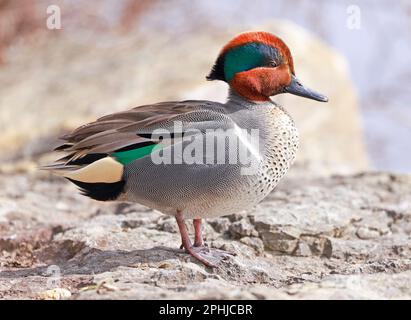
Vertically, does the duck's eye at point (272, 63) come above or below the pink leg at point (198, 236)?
above

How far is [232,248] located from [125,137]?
0.73 m

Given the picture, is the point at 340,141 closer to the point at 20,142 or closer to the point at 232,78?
the point at 20,142

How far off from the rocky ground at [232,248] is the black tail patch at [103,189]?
0.27 metres

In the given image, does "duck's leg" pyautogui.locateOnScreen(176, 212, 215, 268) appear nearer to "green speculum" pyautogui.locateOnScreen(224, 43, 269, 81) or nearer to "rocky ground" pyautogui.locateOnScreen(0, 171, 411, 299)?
"rocky ground" pyautogui.locateOnScreen(0, 171, 411, 299)

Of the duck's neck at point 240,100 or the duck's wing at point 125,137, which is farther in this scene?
the duck's neck at point 240,100

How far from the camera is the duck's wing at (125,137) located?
3.46 m

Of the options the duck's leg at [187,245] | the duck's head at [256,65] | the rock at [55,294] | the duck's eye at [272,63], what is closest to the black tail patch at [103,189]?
the duck's leg at [187,245]

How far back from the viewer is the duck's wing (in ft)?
11.4

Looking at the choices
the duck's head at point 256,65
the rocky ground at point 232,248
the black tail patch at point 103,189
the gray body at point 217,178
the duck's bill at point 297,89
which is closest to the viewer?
the rocky ground at point 232,248

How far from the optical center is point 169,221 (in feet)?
13.9

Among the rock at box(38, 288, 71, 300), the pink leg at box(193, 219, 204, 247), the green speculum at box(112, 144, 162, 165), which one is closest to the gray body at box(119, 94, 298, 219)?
the green speculum at box(112, 144, 162, 165)

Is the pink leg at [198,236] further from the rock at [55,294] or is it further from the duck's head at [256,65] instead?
the rock at [55,294]

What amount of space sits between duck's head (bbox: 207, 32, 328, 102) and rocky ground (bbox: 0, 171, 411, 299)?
711 millimetres
